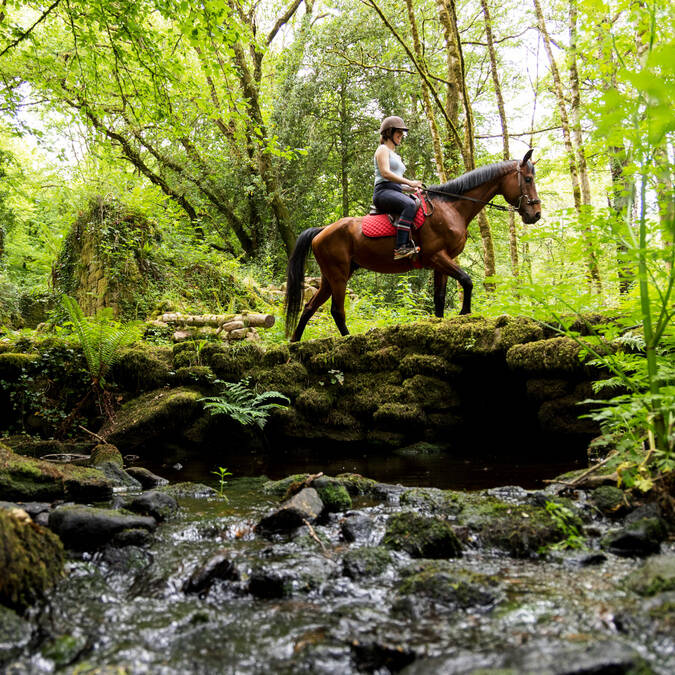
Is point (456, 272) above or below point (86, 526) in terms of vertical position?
above

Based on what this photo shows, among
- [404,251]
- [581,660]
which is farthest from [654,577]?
[404,251]

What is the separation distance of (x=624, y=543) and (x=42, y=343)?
792 cm

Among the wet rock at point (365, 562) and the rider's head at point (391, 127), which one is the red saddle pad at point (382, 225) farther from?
the wet rock at point (365, 562)

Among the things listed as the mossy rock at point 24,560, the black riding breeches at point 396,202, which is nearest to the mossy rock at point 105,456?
the mossy rock at point 24,560

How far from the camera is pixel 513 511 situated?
3.23m

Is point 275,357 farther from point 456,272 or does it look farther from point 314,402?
point 456,272

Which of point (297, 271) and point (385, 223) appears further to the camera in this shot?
point (297, 271)

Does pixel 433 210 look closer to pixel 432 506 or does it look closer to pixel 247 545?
pixel 432 506

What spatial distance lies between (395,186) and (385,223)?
64 centimetres

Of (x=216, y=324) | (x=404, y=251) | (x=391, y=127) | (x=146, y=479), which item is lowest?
(x=146, y=479)

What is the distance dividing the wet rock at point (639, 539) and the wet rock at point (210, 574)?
2180 millimetres

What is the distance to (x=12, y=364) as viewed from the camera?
6914mm

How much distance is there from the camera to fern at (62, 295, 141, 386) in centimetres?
658

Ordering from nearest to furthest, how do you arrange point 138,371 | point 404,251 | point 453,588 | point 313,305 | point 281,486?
point 453,588, point 281,486, point 138,371, point 404,251, point 313,305
